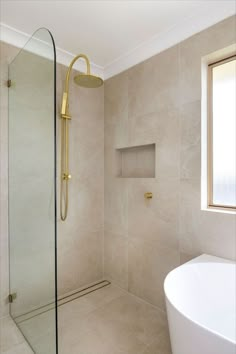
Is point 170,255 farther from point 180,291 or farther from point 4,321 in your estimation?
point 4,321

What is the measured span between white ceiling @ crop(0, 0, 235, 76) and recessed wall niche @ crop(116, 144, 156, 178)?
87cm

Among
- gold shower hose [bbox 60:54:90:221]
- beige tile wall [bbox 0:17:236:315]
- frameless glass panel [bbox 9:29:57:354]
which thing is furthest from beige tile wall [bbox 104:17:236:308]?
frameless glass panel [bbox 9:29:57:354]

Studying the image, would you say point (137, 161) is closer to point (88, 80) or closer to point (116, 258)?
point (88, 80)

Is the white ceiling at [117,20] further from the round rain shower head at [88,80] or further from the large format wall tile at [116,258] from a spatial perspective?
the large format wall tile at [116,258]

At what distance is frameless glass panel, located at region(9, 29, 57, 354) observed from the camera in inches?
48.3

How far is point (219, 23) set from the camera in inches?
60.2

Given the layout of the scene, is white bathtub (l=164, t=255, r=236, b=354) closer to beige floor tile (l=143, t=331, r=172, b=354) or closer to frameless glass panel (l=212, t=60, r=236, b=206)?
beige floor tile (l=143, t=331, r=172, b=354)

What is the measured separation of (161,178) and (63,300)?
1510 mm

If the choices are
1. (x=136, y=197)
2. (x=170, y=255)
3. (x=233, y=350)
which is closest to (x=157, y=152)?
(x=136, y=197)

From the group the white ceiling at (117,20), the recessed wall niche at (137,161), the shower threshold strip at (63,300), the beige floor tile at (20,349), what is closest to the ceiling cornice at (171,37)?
the white ceiling at (117,20)

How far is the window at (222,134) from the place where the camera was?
1.60 m

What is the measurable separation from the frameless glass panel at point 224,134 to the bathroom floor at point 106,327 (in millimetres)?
1121

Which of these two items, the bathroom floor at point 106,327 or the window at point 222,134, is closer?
the bathroom floor at point 106,327

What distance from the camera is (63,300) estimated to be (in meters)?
2.09
